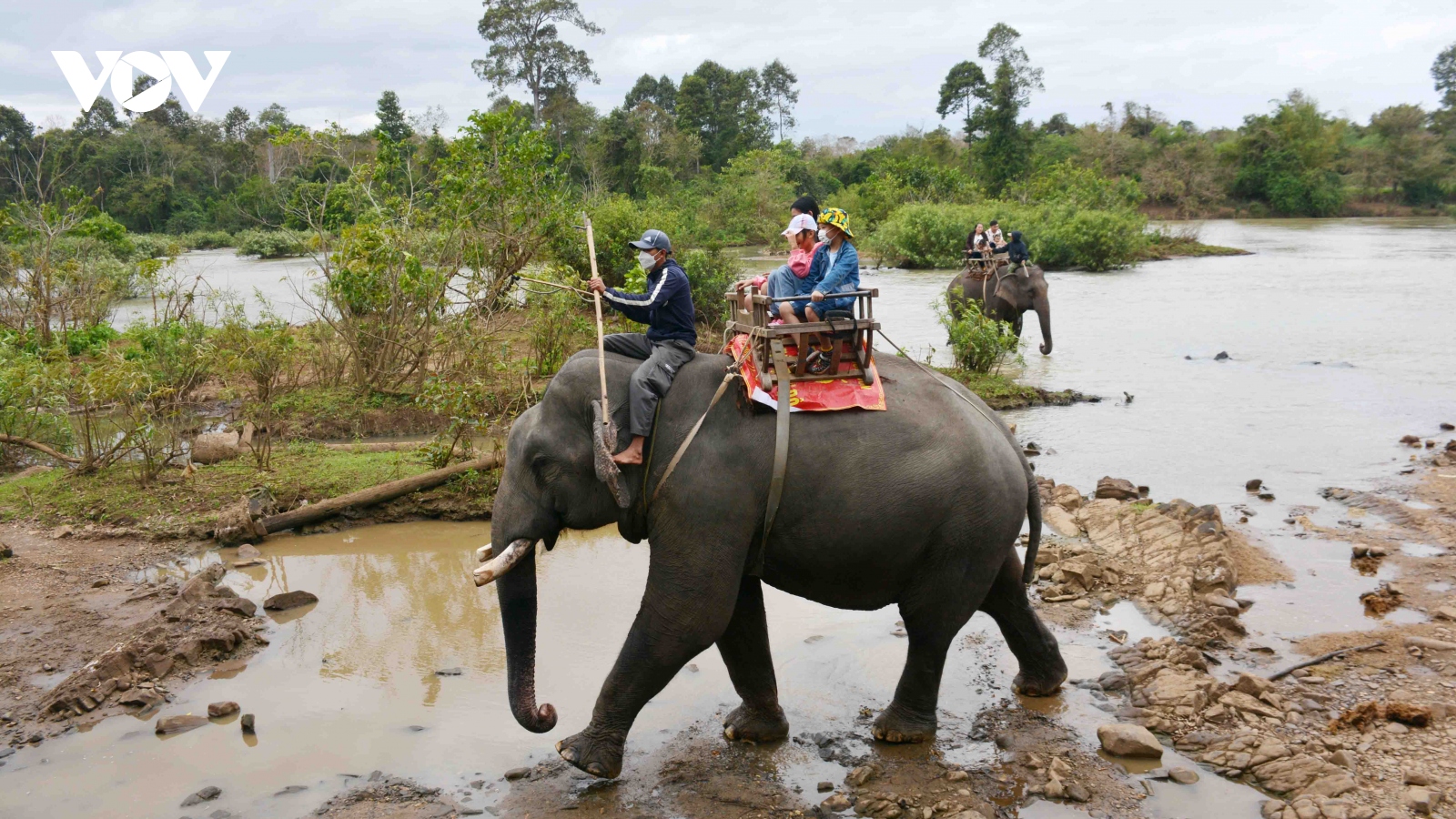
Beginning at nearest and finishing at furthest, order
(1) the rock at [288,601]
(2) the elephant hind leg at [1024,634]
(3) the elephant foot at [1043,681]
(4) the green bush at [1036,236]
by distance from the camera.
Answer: (2) the elephant hind leg at [1024,634] < (3) the elephant foot at [1043,681] < (1) the rock at [288,601] < (4) the green bush at [1036,236]

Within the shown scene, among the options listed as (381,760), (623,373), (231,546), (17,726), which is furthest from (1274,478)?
(17,726)

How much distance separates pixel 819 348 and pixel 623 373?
2.91 feet

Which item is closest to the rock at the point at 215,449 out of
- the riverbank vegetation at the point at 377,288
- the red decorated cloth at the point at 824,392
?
the riverbank vegetation at the point at 377,288

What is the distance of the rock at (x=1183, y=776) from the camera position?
185 inches

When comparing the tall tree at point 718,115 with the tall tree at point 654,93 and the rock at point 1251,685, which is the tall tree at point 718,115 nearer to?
the tall tree at point 654,93

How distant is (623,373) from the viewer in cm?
490

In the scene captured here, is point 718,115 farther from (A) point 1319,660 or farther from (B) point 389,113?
(A) point 1319,660

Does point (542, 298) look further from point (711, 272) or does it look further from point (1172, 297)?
point (1172, 297)

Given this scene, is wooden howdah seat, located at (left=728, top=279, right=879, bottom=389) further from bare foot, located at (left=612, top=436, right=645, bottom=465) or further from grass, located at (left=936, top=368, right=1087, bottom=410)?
grass, located at (left=936, top=368, right=1087, bottom=410)

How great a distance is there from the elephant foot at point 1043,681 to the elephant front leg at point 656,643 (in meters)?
1.82

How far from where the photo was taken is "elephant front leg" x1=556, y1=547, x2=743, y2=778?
4629 millimetres

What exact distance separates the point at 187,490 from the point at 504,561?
19.2 feet

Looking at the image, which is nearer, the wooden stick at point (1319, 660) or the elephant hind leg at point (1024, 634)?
the elephant hind leg at point (1024, 634)

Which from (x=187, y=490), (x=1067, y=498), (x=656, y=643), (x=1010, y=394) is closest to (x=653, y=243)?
(x=656, y=643)
